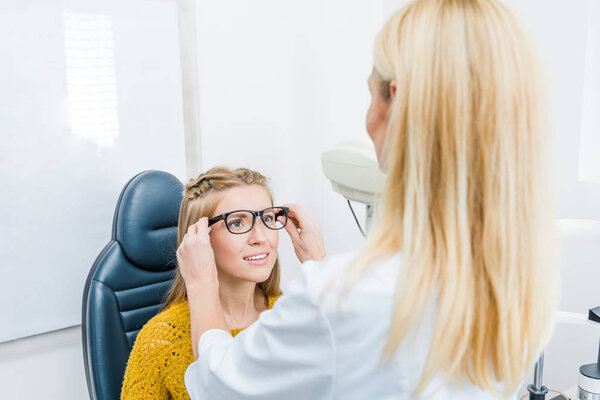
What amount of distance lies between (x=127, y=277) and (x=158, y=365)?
0.32 metres

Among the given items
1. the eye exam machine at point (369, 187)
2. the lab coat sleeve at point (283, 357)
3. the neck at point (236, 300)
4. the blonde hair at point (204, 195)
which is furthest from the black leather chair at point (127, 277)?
the lab coat sleeve at point (283, 357)

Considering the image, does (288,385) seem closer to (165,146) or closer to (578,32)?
(165,146)

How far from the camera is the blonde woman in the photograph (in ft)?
1.87

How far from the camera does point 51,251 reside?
1.48 metres

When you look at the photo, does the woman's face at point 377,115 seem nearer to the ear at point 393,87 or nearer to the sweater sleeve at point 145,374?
the ear at point 393,87

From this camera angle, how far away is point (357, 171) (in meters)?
1.13

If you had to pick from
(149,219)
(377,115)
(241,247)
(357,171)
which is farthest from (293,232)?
(377,115)

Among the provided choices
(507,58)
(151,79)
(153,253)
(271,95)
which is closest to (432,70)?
(507,58)

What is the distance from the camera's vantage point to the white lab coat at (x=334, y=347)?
579mm

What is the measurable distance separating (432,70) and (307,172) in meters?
1.48

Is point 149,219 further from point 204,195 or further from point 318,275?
point 318,275

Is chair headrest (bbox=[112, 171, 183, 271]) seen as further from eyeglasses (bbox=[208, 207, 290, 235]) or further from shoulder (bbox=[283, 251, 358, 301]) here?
shoulder (bbox=[283, 251, 358, 301])

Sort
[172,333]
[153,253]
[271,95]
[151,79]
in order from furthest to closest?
[271,95], [151,79], [153,253], [172,333]

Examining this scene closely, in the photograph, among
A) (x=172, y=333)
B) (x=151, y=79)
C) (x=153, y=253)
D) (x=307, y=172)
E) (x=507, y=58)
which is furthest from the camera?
(x=307, y=172)
